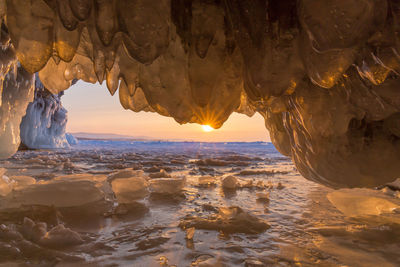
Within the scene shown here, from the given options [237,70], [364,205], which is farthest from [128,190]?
[364,205]

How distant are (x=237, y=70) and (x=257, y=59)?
30 cm

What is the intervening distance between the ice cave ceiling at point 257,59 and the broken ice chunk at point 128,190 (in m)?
0.82

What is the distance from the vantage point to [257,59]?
1269 mm

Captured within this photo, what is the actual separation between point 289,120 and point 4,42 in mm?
2384

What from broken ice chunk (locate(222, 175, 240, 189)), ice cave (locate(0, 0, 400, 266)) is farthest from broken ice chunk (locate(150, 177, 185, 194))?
broken ice chunk (locate(222, 175, 240, 189))

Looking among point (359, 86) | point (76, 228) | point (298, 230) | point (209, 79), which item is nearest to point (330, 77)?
point (359, 86)

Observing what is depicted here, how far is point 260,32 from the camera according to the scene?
1228mm

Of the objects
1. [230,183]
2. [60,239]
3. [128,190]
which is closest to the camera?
[60,239]

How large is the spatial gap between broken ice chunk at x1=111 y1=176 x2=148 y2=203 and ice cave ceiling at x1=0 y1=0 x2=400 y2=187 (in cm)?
82

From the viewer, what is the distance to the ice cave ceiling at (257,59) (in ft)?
3.37

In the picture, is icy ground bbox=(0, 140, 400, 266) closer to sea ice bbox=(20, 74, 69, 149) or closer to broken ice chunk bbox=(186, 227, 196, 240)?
broken ice chunk bbox=(186, 227, 196, 240)

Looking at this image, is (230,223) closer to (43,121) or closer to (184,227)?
(184,227)

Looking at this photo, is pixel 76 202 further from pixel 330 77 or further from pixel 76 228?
pixel 330 77

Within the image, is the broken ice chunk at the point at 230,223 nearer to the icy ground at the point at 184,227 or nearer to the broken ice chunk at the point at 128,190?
the icy ground at the point at 184,227
